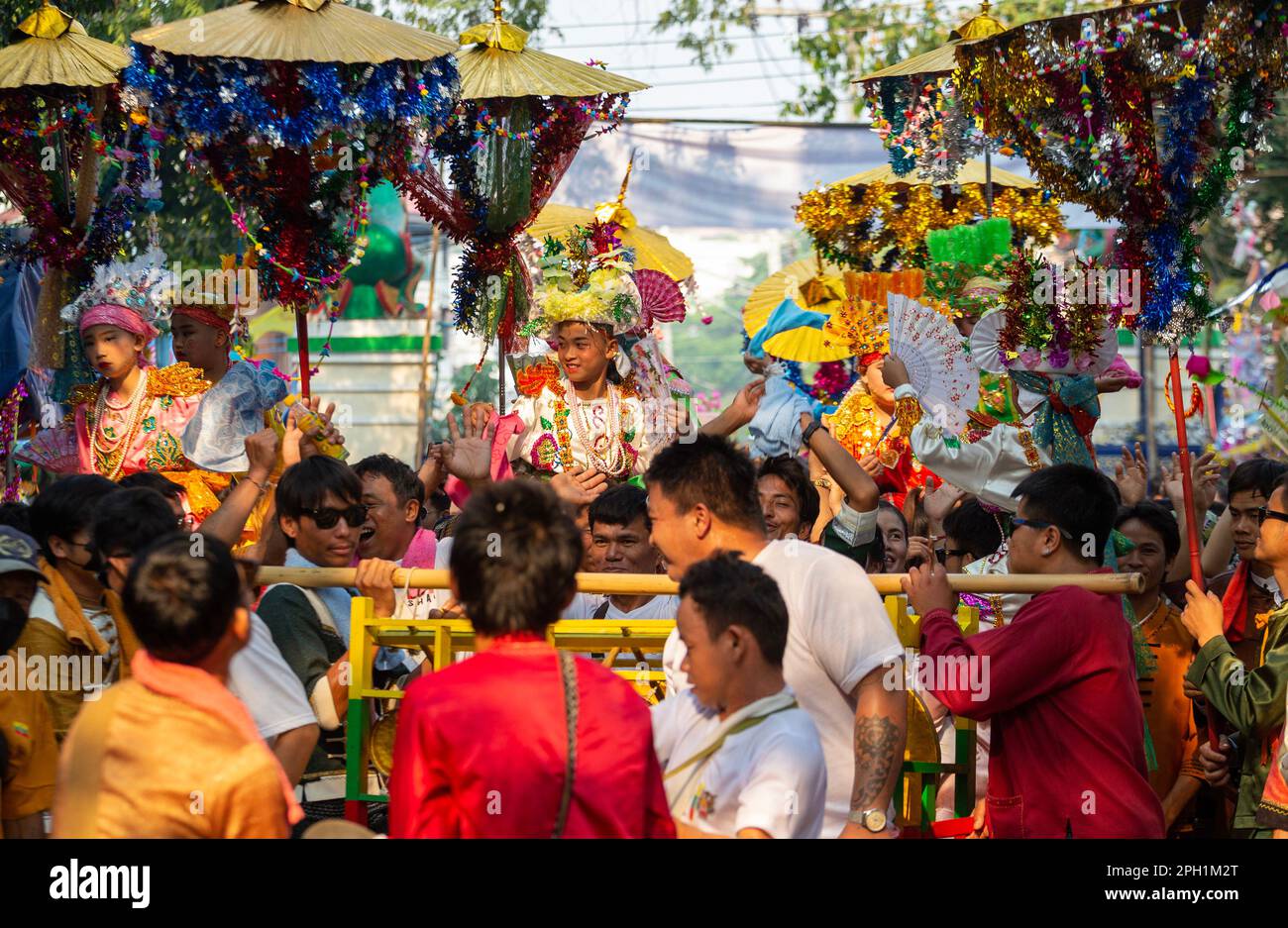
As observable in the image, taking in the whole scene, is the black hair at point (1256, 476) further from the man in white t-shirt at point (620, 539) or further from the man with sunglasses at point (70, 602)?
the man with sunglasses at point (70, 602)

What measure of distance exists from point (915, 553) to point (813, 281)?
15.9 feet

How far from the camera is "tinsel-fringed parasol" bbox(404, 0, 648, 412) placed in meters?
7.59

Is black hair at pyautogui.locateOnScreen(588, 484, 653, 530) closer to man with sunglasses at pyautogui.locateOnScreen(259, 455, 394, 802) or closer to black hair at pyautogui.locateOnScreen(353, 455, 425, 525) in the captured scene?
black hair at pyautogui.locateOnScreen(353, 455, 425, 525)

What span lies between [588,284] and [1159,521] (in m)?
2.66

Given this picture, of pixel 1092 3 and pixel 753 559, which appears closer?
pixel 753 559

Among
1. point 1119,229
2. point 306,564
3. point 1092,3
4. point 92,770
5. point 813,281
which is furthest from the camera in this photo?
point 1092,3

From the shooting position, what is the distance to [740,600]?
377 cm

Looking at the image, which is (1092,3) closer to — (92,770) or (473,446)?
(473,446)

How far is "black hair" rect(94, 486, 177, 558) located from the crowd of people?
0.01 m

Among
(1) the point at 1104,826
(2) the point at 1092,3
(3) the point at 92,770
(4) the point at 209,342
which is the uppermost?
(2) the point at 1092,3

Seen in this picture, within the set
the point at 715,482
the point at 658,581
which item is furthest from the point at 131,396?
the point at 715,482

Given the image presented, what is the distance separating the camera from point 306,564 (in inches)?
214
